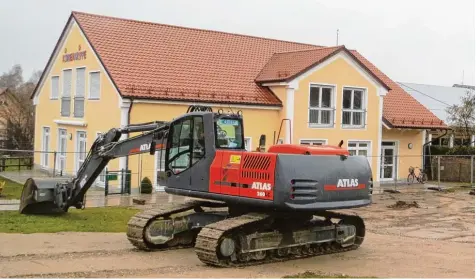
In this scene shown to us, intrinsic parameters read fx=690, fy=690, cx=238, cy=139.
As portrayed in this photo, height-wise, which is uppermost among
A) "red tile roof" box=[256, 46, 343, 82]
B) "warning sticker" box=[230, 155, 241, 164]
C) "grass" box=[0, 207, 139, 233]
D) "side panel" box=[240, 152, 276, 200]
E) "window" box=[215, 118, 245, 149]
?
"red tile roof" box=[256, 46, 343, 82]

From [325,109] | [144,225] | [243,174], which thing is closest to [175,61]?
[325,109]

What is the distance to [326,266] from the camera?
40.5 feet

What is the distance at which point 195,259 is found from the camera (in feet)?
41.1

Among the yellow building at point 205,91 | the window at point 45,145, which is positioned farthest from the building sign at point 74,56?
the window at point 45,145

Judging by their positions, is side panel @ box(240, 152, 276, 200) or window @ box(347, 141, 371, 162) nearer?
side panel @ box(240, 152, 276, 200)

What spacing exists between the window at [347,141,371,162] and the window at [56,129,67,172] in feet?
39.8

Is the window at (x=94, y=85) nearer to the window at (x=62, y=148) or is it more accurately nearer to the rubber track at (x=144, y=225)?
the window at (x=62, y=148)

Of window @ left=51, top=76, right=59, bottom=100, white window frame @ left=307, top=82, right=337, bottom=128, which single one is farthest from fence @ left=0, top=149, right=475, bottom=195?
white window frame @ left=307, top=82, right=337, bottom=128

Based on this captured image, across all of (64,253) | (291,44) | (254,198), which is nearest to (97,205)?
(64,253)

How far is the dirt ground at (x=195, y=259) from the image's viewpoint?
441 inches

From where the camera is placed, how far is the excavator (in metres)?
11.8

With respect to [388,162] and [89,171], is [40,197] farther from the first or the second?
[388,162]

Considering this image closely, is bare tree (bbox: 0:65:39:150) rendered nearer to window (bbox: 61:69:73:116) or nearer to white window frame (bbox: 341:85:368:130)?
window (bbox: 61:69:73:116)

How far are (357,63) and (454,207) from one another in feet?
27.4
